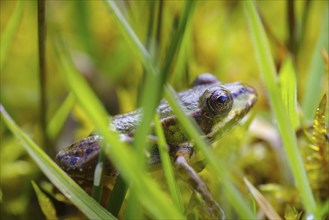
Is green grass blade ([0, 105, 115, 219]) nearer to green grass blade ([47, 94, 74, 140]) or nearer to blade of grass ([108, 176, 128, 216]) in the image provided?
blade of grass ([108, 176, 128, 216])

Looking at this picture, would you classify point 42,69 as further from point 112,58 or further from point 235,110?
point 112,58

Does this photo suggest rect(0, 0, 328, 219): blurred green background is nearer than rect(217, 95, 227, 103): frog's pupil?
No

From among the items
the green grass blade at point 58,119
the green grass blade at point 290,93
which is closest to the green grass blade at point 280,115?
the green grass blade at point 290,93

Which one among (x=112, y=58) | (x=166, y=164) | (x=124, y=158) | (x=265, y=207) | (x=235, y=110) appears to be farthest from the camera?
(x=112, y=58)

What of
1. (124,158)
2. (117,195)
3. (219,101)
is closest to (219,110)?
(219,101)

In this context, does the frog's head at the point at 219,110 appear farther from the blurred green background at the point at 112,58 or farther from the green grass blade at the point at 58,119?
the green grass blade at the point at 58,119

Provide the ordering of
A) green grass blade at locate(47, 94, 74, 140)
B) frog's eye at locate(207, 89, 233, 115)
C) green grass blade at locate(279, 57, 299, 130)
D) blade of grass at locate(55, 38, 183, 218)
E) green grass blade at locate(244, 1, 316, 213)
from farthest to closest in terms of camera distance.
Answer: green grass blade at locate(47, 94, 74, 140)
frog's eye at locate(207, 89, 233, 115)
green grass blade at locate(279, 57, 299, 130)
green grass blade at locate(244, 1, 316, 213)
blade of grass at locate(55, 38, 183, 218)

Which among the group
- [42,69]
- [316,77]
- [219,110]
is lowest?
[316,77]

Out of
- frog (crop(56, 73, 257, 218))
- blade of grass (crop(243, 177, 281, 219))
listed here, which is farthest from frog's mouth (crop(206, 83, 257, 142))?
blade of grass (crop(243, 177, 281, 219))
